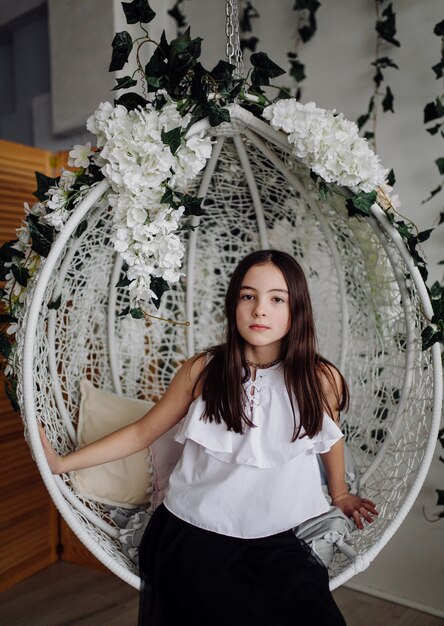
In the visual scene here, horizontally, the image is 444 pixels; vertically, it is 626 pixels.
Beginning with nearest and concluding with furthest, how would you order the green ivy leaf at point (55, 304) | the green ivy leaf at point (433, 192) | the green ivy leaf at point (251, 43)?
the green ivy leaf at point (55, 304)
the green ivy leaf at point (433, 192)
the green ivy leaf at point (251, 43)

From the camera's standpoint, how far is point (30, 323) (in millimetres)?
1397

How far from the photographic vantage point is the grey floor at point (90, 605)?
80.4 inches

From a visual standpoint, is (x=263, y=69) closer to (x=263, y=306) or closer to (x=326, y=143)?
(x=326, y=143)

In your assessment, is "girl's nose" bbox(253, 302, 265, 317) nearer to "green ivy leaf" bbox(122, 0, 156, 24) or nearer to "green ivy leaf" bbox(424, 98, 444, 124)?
"green ivy leaf" bbox(122, 0, 156, 24)

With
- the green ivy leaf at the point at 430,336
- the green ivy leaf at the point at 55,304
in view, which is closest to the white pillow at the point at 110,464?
the green ivy leaf at the point at 55,304

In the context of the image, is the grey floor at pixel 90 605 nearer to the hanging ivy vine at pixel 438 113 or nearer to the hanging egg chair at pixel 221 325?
the hanging egg chair at pixel 221 325

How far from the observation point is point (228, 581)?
1.33 m

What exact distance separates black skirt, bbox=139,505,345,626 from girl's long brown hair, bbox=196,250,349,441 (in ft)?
0.93

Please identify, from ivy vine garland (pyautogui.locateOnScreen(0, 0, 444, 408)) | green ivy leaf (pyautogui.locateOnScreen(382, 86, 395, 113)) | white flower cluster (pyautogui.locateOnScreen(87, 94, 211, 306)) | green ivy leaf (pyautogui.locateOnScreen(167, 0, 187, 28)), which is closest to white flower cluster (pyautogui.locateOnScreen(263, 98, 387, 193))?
ivy vine garland (pyautogui.locateOnScreen(0, 0, 444, 408))

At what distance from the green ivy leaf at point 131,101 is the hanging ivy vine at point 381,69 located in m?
1.01

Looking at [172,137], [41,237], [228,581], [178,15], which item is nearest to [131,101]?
[172,137]

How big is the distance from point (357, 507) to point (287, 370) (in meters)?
0.45

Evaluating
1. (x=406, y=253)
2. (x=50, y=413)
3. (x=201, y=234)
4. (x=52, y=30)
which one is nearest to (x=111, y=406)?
(x=50, y=413)

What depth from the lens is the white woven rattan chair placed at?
150 cm
